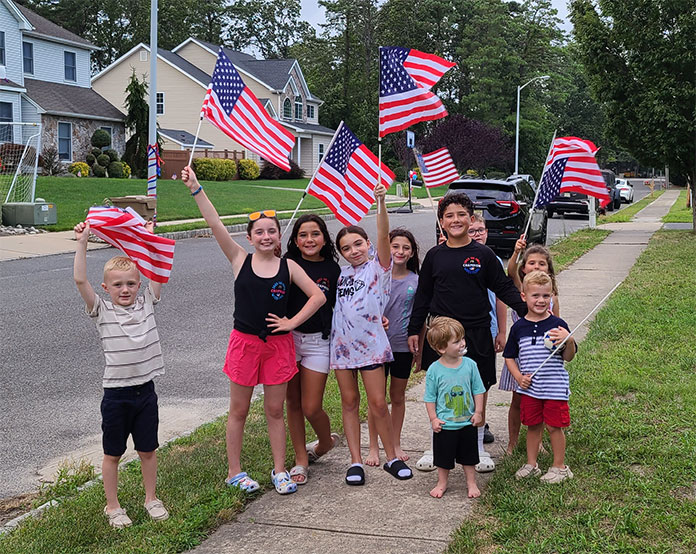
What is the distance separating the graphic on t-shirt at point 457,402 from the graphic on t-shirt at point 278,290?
1.11 meters

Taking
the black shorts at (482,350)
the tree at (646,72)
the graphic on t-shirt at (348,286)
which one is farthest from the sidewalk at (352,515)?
the tree at (646,72)

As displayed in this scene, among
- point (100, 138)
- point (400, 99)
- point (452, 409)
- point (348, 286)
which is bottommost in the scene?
point (452, 409)

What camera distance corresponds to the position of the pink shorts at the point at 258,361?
4680mm

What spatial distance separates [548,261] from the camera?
5160 millimetres

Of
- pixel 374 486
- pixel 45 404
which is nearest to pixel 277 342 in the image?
pixel 374 486

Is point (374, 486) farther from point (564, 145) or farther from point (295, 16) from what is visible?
point (295, 16)

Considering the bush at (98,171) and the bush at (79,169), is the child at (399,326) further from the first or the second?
the bush at (98,171)

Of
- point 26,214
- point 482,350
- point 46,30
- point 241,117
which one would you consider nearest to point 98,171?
point 46,30

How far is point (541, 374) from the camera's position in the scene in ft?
15.9

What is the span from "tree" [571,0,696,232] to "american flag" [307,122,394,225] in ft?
48.4

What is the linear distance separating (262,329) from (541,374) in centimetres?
168

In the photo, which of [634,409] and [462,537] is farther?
[634,409]

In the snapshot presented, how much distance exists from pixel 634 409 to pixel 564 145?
83.4 inches

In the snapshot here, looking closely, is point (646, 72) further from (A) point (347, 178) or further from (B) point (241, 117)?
(B) point (241, 117)
